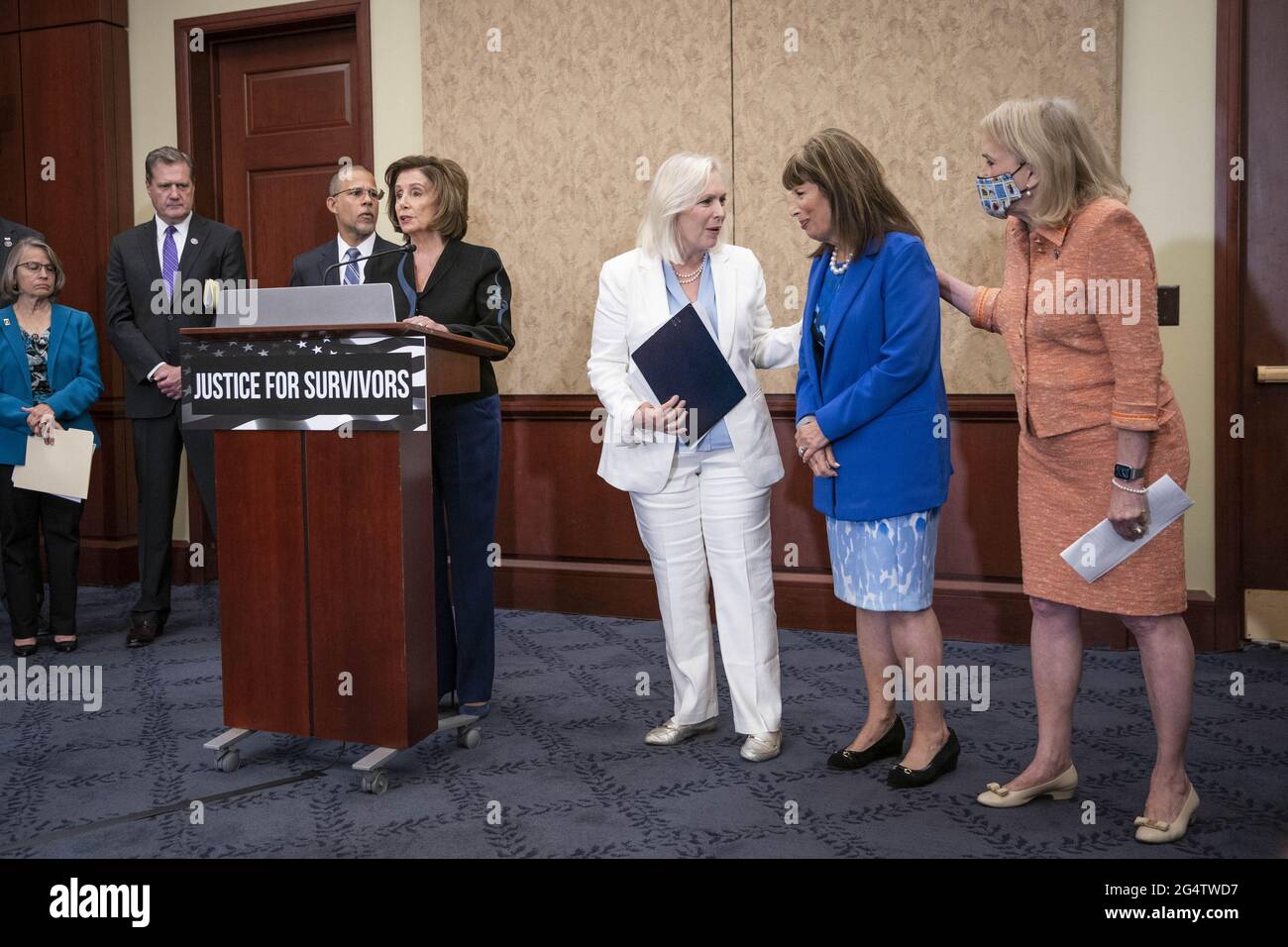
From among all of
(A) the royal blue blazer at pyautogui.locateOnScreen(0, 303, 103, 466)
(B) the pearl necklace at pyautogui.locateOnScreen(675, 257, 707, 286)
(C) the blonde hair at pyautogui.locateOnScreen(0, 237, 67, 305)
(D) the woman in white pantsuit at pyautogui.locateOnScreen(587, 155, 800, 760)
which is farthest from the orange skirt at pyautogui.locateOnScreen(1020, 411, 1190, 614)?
(C) the blonde hair at pyautogui.locateOnScreen(0, 237, 67, 305)

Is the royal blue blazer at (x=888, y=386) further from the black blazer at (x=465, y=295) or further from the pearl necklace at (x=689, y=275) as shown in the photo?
the black blazer at (x=465, y=295)

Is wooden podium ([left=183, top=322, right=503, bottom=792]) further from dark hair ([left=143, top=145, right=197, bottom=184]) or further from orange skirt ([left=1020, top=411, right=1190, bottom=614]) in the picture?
dark hair ([left=143, top=145, right=197, bottom=184])

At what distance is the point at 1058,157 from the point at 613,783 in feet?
5.84

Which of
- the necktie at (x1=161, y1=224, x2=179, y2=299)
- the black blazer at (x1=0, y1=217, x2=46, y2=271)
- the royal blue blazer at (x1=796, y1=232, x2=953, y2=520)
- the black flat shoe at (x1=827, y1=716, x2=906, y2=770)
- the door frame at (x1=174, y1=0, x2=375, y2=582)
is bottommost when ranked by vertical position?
the black flat shoe at (x1=827, y1=716, x2=906, y2=770)

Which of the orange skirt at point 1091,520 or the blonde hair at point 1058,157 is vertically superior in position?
the blonde hair at point 1058,157

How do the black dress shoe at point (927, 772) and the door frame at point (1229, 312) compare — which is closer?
the black dress shoe at point (927, 772)

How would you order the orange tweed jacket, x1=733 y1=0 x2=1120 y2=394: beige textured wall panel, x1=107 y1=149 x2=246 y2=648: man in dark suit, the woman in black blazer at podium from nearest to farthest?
the orange tweed jacket < the woman in black blazer at podium < x1=733 y1=0 x2=1120 y2=394: beige textured wall panel < x1=107 y1=149 x2=246 y2=648: man in dark suit

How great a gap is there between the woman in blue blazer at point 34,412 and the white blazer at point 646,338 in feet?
8.19

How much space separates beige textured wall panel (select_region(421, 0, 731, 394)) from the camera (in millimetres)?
4672

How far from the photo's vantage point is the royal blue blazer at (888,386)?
2539mm

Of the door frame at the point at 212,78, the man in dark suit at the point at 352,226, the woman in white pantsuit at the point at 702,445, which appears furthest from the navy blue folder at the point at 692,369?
the door frame at the point at 212,78

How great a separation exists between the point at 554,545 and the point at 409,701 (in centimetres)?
238

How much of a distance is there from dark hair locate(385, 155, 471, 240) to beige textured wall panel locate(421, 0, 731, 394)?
163cm

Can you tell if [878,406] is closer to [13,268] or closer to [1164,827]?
[1164,827]
